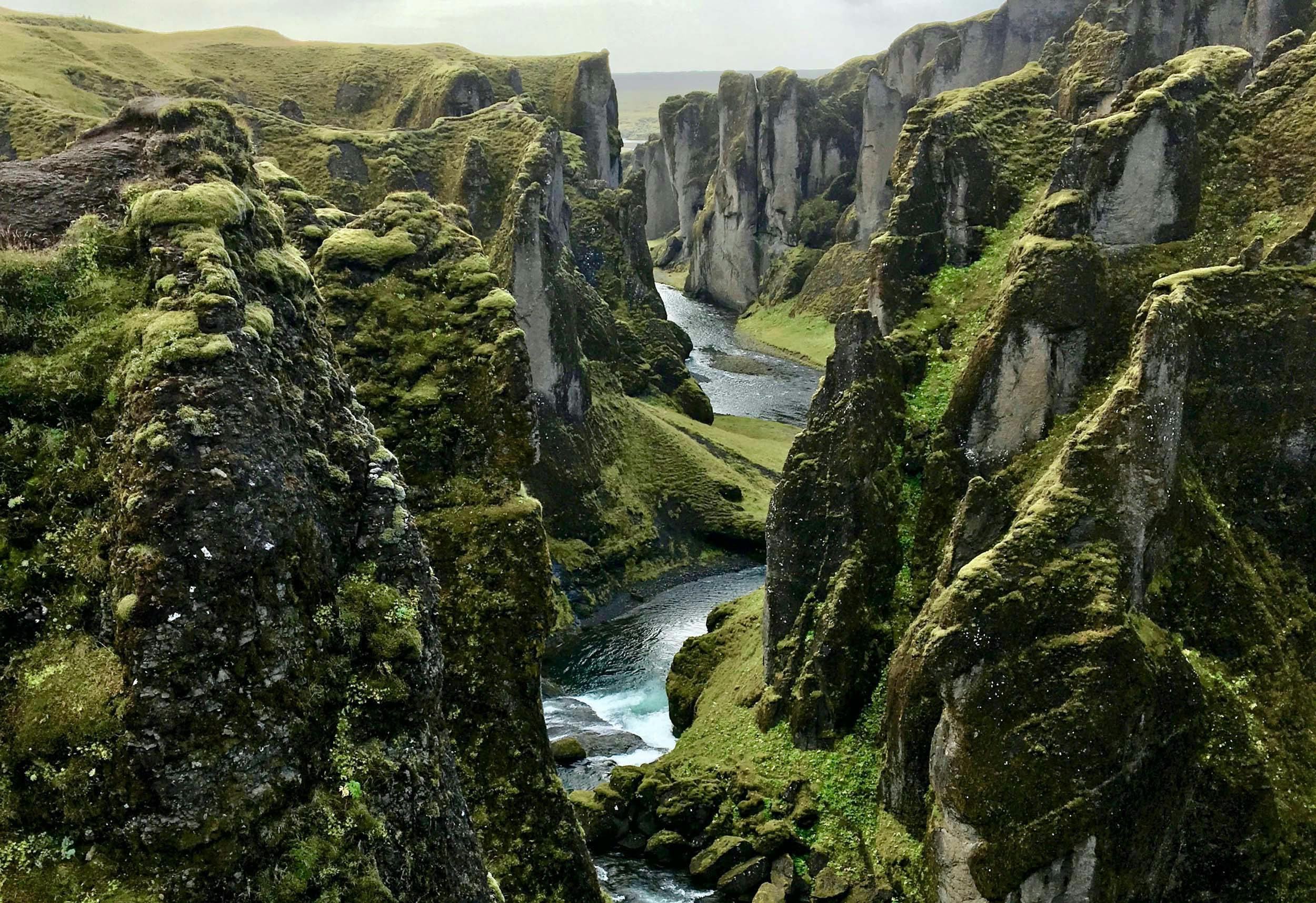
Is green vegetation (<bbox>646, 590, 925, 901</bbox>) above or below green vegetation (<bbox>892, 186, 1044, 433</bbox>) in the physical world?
below

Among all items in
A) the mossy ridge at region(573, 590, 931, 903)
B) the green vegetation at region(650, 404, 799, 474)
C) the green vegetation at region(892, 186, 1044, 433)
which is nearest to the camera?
the mossy ridge at region(573, 590, 931, 903)

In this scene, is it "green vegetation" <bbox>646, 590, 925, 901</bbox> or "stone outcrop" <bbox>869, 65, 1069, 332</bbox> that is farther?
"stone outcrop" <bbox>869, 65, 1069, 332</bbox>

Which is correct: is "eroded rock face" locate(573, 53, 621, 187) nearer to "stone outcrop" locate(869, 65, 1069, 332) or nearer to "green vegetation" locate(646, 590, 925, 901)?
"stone outcrop" locate(869, 65, 1069, 332)

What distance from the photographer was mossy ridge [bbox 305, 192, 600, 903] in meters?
24.6

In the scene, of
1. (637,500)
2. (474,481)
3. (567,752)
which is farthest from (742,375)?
(474,481)

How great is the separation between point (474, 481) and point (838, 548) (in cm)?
1653

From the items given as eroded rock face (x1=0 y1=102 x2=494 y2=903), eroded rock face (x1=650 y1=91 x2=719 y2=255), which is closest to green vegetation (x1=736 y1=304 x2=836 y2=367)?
eroded rock face (x1=650 y1=91 x2=719 y2=255)

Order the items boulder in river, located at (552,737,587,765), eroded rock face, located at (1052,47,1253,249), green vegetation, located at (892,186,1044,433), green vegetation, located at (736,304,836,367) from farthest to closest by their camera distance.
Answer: green vegetation, located at (736,304,836,367)
boulder in river, located at (552,737,587,765)
green vegetation, located at (892,186,1044,433)
eroded rock face, located at (1052,47,1253,249)

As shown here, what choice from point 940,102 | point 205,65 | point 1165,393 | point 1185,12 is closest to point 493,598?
point 1165,393

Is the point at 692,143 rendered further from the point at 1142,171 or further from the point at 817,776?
the point at 817,776

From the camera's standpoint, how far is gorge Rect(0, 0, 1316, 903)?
1250 cm

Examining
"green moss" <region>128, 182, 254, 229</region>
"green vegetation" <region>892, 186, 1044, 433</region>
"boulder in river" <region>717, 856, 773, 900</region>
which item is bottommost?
"boulder in river" <region>717, 856, 773, 900</region>

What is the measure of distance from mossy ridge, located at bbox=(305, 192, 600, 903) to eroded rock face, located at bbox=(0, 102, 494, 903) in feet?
28.4

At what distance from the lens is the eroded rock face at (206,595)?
12.0m
